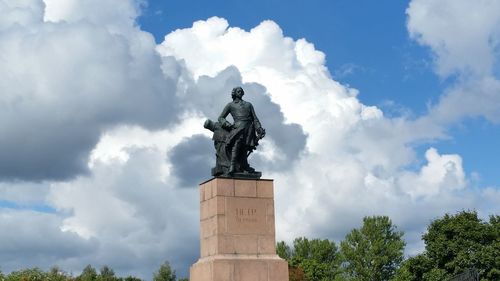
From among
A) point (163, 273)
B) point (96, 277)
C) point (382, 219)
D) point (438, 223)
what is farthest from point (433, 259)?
point (163, 273)

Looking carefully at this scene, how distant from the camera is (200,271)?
26.3 metres

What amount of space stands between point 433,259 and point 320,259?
34820 mm

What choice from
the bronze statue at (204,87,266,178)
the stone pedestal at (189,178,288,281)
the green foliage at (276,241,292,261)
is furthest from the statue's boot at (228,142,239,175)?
the green foliage at (276,241,292,261)

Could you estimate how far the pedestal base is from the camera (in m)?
25.4

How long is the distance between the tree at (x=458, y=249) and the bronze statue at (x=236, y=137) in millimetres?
32448

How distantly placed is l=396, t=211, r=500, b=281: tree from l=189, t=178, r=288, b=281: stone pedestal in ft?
107

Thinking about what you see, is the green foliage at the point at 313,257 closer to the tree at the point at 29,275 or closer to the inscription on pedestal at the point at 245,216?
the tree at the point at 29,275

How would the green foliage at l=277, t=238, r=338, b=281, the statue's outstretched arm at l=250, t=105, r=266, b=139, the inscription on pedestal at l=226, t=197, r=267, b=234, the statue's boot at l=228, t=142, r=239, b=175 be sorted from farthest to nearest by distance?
the green foliage at l=277, t=238, r=338, b=281 < the statue's outstretched arm at l=250, t=105, r=266, b=139 < the statue's boot at l=228, t=142, r=239, b=175 < the inscription on pedestal at l=226, t=197, r=267, b=234

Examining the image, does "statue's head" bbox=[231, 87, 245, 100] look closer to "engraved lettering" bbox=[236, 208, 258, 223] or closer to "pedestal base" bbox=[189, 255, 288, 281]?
"engraved lettering" bbox=[236, 208, 258, 223]

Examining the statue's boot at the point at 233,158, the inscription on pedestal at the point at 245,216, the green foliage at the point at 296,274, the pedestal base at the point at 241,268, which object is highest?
the green foliage at the point at 296,274

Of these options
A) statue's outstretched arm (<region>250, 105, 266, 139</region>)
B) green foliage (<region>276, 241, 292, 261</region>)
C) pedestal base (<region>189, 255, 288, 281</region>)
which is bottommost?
pedestal base (<region>189, 255, 288, 281</region>)

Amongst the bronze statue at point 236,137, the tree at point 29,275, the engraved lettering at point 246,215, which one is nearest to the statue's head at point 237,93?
the bronze statue at point 236,137

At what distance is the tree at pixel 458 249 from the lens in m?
55.8

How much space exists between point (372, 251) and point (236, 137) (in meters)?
51.7
